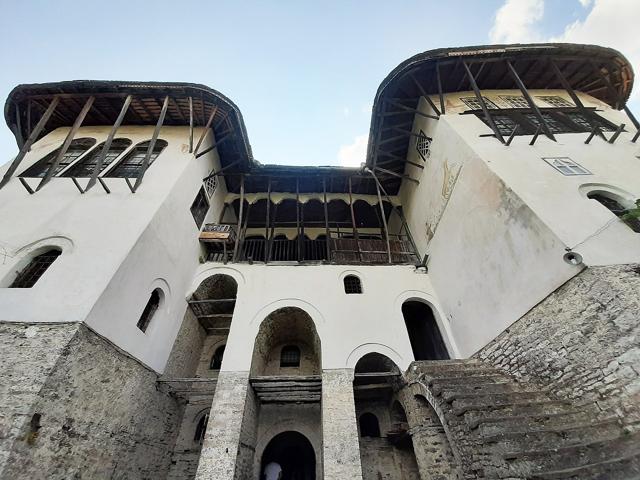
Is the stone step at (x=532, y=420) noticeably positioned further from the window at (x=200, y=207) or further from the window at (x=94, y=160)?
the window at (x=94, y=160)

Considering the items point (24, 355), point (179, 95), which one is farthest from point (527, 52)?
point (24, 355)

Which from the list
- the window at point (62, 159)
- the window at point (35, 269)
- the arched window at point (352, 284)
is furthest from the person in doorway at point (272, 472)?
the window at point (62, 159)

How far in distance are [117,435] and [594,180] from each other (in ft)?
37.0

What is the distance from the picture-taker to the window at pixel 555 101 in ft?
29.8

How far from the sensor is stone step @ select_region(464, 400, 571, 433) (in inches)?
157

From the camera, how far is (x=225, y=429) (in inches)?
238

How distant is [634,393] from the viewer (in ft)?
12.1

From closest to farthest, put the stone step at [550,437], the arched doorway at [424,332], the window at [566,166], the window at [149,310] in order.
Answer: the stone step at [550,437], the window at [566,166], the window at [149,310], the arched doorway at [424,332]

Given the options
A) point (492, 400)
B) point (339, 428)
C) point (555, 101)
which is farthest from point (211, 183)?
point (555, 101)

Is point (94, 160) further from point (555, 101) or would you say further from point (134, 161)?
point (555, 101)

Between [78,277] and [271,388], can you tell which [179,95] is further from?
[271,388]

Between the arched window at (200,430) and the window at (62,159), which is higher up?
the window at (62,159)

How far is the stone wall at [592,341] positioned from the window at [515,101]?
22.2ft

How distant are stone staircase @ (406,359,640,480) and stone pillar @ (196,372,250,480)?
4234 millimetres
